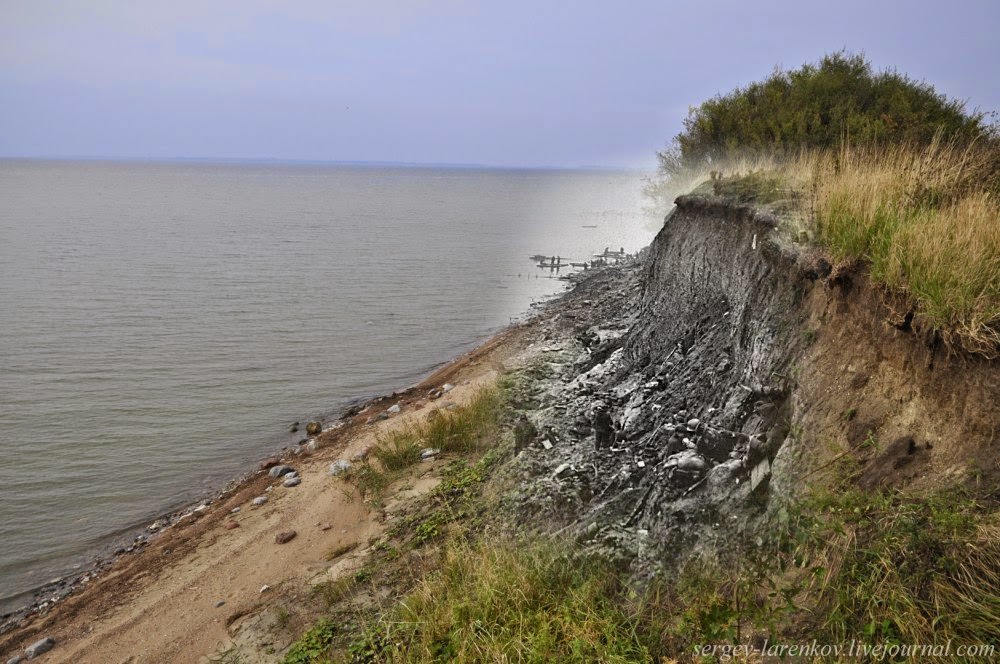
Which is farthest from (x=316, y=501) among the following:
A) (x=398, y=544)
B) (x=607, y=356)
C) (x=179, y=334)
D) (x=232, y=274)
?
(x=232, y=274)

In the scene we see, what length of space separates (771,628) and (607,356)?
9.46 meters

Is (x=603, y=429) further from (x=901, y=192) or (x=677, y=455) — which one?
(x=901, y=192)

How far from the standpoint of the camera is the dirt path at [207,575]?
7125mm

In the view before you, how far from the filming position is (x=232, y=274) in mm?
31891

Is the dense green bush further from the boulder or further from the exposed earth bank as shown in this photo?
the boulder

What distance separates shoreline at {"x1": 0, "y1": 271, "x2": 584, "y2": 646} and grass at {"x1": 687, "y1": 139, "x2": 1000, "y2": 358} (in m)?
10.5

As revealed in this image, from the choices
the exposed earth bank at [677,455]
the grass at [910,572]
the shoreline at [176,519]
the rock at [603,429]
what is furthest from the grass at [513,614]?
the shoreline at [176,519]

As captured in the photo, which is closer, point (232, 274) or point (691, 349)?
point (691, 349)

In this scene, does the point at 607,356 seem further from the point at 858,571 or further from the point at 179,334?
the point at 179,334

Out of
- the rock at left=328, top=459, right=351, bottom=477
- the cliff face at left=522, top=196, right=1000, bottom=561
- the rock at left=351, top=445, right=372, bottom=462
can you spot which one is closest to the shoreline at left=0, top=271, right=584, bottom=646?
the rock at left=351, top=445, right=372, bottom=462

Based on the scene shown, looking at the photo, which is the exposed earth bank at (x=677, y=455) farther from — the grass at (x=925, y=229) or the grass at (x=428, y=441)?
the grass at (x=428, y=441)

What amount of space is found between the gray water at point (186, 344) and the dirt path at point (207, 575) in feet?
5.00

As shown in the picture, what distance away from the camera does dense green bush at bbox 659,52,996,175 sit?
13.2 m

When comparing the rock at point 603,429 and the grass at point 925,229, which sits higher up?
the grass at point 925,229
